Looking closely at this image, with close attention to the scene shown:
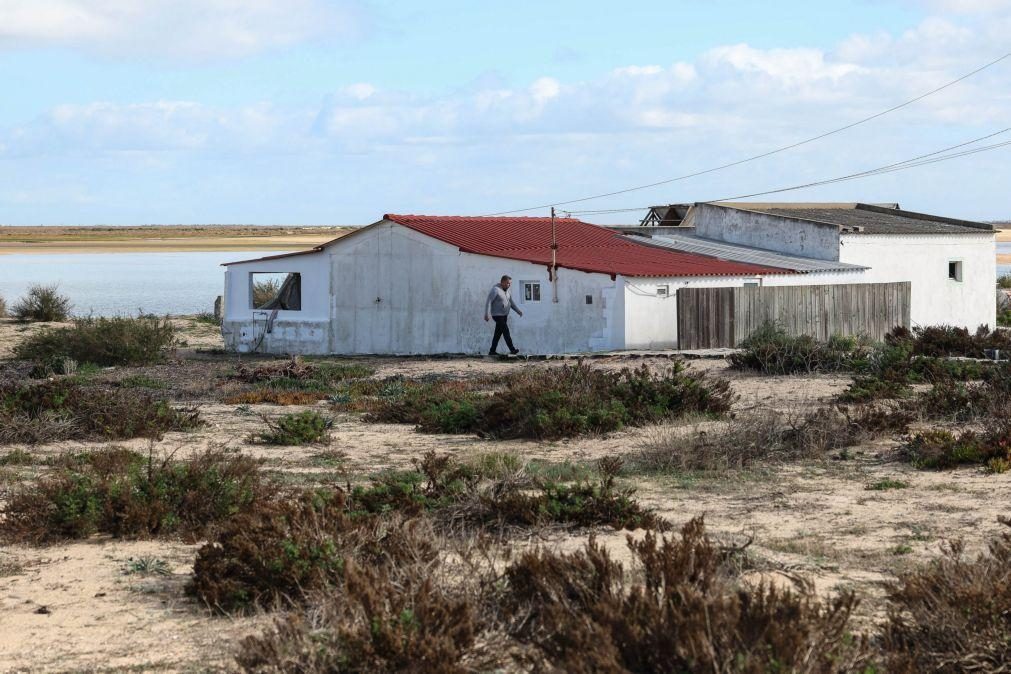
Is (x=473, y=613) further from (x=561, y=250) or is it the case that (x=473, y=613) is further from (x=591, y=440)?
(x=561, y=250)

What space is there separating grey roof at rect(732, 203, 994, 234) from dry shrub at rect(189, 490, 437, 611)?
2780 centimetres

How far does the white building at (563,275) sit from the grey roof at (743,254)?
0.06m

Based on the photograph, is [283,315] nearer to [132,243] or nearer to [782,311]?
[782,311]

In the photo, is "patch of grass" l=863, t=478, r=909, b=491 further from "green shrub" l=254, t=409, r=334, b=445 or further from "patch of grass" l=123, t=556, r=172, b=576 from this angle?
"green shrub" l=254, t=409, r=334, b=445

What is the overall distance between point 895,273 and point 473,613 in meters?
30.6

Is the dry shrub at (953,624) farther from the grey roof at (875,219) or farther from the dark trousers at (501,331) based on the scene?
the grey roof at (875,219)

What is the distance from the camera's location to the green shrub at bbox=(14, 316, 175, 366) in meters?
28.1

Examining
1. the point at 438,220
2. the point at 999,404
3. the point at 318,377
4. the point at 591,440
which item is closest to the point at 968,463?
the point at 999,404

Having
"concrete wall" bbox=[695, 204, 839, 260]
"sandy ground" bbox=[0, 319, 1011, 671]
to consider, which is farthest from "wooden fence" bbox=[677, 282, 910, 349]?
"sandy ground" bbox=[0, 319, 1011, 671]

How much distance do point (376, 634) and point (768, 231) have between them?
3168 centimetres

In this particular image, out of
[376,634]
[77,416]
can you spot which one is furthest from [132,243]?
[376,634]

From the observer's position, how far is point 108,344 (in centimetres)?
2808

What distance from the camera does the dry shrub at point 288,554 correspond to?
21.8ft

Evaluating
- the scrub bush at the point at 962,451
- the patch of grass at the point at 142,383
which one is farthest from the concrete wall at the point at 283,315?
the scrub bush at the point at 962,451
